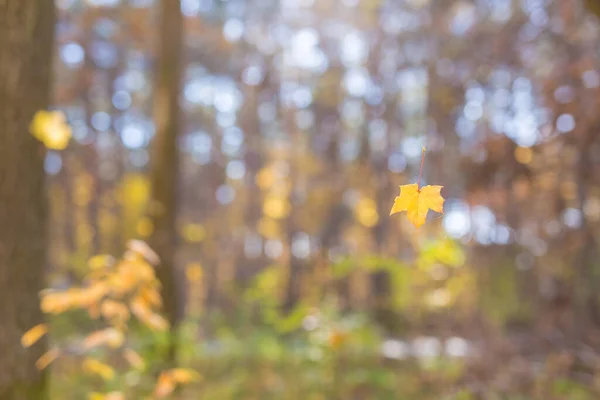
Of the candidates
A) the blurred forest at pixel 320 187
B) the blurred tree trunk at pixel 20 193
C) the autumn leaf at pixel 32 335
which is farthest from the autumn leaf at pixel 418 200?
the blurred tree trunk at pixel 20 193

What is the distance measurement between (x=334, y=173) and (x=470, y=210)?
10.8m

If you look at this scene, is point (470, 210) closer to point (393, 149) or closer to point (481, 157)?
point (481, 157)

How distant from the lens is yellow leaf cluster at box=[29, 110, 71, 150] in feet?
10.1

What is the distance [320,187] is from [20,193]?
1521 cm

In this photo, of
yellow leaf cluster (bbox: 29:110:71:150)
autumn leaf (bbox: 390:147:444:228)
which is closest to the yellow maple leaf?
autumn leaf (bbox: 390:147:444:228)

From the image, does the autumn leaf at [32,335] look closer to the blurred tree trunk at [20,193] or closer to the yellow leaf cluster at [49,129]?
the blurred tree trunk at [20,193]

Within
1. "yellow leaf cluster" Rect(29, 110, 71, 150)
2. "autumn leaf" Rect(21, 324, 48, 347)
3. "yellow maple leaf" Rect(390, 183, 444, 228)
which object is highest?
"yellow leaf cluster" Rect(29, 110, 71, 150)

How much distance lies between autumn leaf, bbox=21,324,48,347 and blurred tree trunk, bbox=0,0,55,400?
67mm

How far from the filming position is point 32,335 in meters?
3.00

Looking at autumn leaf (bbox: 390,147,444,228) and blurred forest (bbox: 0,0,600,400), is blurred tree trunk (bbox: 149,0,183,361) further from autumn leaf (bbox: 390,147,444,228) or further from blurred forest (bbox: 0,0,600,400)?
autumn leaf (bbox: 390,147,444,228)

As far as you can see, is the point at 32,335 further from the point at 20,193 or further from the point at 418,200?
the point at 418,200

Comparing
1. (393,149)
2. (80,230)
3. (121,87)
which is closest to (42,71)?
(393,149)

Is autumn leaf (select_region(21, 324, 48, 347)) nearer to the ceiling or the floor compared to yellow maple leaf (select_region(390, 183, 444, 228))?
nearer to the floor

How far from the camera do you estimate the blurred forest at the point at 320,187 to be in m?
4.22
